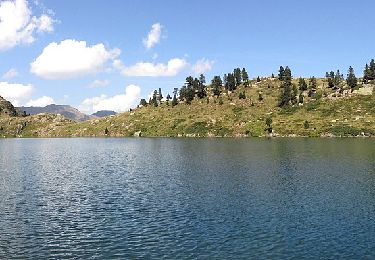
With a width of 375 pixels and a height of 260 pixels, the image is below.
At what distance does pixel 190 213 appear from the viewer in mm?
55750

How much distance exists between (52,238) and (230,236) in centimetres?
2065

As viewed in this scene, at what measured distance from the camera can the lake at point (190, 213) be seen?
4081 cm

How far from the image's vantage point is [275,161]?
118562 mm

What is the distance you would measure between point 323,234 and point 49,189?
5309cm

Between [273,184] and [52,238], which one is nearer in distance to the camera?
[52,238]

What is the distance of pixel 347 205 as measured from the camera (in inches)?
2372

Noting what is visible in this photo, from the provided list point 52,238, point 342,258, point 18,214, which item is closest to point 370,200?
point 342,258

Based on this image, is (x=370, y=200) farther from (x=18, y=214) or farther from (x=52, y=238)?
(x=18, y=214)

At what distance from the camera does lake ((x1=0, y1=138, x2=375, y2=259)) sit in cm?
4081

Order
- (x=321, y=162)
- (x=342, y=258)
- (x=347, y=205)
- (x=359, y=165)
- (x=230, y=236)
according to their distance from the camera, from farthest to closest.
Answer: (x=321, y=162) → (x=359, y=165) → (x=347, y=205) → (x=230, y=236) → (x=342, y=258)

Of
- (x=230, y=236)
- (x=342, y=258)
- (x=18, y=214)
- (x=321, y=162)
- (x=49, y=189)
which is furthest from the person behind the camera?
(x=321, y=162)

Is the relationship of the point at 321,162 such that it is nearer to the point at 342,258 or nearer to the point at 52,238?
the point at 342,258

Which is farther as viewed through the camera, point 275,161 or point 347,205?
point 275,161

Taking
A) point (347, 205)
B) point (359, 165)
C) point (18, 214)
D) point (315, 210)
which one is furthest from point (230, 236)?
point (359, 165)
